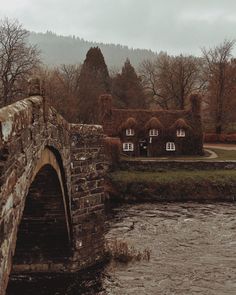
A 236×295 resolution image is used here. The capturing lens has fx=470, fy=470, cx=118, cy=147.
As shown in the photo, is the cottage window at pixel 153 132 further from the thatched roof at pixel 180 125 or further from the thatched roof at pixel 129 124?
the thatched roof at pixel 129 124

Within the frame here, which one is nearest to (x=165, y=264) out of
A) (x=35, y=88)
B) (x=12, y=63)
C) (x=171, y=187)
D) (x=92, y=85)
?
(x=35, y=88)

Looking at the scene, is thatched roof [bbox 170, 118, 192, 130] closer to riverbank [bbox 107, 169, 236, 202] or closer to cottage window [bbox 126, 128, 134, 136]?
cottage window [bbox 126, 128, 134, 136]

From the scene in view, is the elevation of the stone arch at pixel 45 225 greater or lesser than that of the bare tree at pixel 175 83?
lesser

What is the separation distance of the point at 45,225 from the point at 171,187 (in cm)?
2094

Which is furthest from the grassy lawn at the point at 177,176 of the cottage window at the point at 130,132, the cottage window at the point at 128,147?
the cottage window at the point at 130,132

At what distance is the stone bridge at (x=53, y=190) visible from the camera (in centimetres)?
743

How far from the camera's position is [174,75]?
6238cm

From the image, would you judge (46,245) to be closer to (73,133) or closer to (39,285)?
(39,285)

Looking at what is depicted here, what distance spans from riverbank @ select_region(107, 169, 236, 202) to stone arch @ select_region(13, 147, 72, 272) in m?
18.1

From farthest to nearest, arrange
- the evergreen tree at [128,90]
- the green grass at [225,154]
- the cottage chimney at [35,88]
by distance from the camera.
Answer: the evergreen tree at [128,90]
the green grass at [225,154]
the cottage chimney at [35,88]

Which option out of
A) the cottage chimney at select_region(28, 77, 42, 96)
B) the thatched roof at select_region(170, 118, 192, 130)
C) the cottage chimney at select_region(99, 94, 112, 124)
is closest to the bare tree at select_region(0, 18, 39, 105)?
the cottage chimney at select_region(99, 94, 112, 124)

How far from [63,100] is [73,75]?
18.1 m

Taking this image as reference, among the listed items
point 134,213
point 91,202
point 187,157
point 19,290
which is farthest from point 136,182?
point 19,290

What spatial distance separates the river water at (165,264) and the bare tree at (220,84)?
30.7 metres
